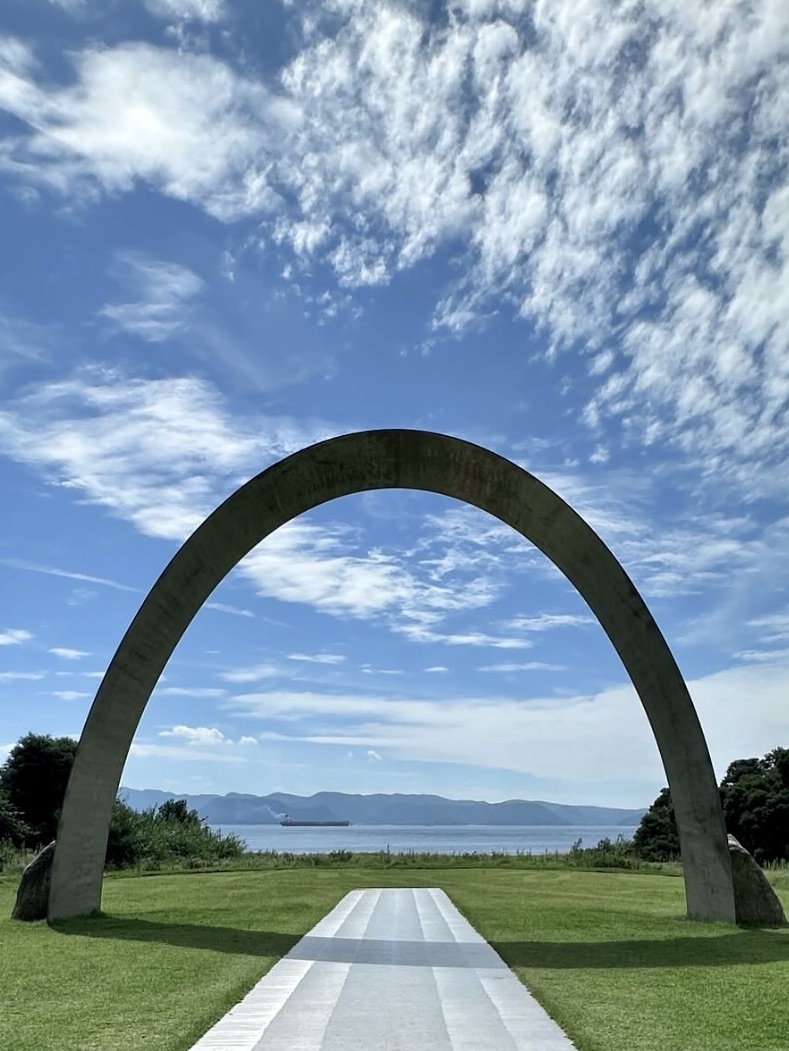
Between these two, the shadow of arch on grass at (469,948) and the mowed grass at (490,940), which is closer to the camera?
the mowed grass at (490,940)

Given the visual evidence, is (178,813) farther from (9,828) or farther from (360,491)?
(360,491)

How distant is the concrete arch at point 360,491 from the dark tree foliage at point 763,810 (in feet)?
95.3

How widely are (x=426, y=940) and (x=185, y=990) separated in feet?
15.0

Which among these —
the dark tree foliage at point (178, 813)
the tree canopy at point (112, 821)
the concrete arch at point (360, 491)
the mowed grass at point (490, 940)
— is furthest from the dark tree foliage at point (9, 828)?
the concrete arch at point (360, 491)

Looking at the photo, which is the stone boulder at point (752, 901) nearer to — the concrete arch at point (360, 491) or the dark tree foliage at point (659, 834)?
the concrete arch at point (360, 491)

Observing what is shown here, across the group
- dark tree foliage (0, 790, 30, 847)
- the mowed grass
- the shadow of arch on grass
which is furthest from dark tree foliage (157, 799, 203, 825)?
the shadow of arch on grass

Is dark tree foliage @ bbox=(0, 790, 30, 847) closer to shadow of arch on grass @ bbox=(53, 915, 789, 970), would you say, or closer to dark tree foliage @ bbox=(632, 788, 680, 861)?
shadow of arch on grass @ bbox=(53, 915, 789, 970)

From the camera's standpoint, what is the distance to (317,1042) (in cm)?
646

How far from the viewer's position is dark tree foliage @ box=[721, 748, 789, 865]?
4209 centimetres

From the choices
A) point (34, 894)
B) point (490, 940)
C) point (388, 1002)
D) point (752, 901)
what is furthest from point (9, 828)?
point (388, 1002)

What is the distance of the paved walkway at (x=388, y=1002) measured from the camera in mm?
6504

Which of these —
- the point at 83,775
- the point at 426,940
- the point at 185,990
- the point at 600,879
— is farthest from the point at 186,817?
the point at 185,990

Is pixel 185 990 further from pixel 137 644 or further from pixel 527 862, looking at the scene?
pixel 527 862

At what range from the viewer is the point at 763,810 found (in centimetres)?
4266
